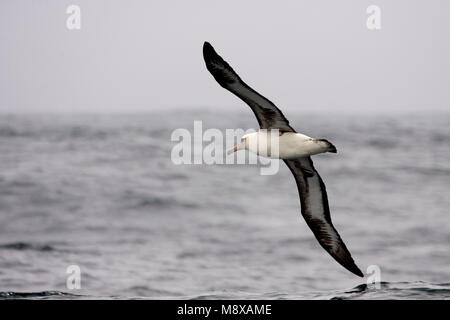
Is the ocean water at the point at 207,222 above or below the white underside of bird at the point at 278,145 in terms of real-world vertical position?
below

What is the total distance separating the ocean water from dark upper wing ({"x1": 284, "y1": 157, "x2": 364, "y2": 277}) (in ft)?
2.96

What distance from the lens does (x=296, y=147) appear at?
10.7 m

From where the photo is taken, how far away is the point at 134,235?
22828 millimetres

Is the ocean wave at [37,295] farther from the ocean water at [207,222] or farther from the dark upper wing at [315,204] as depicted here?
the dark upper wing at [315,204]

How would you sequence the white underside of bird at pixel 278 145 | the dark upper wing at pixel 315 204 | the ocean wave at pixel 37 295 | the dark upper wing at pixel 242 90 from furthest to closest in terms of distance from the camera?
the ocean wave at pixel 37 295
the dark upper wing at pixel 315 204
the white underside of bird at pixel 278 145
the dark upper wing at pixel 242 90

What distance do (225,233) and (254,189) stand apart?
8.24 meters

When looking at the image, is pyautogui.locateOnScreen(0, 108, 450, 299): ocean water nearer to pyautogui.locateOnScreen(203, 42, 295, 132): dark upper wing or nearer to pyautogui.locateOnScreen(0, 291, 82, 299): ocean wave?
pyautogui.locateOnScreen(0, 291, 82, 299): ocean wave

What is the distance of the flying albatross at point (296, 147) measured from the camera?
10.3 metres

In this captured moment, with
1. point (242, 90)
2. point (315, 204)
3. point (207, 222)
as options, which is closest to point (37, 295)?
point (315, 204)

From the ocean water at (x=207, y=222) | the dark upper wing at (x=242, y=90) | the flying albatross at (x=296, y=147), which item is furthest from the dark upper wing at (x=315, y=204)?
the dark upper wing at (x=242, y=90)

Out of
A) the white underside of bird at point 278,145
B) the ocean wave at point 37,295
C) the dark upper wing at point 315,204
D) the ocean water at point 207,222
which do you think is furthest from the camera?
the ocean water at point 207,222

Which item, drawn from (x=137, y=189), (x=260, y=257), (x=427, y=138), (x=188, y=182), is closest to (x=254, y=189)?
(x=188, y=182)
